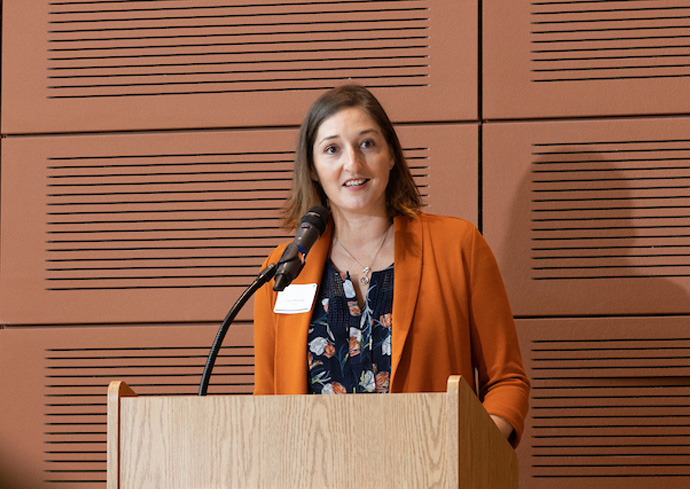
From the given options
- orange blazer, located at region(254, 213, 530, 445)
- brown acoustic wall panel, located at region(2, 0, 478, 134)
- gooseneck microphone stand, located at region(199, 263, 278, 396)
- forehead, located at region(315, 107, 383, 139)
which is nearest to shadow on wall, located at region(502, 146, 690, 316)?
brown acoustic wall panel, located at region(2, 0, 478, 134)

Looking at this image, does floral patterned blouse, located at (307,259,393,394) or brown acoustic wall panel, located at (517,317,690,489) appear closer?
floral patterned blouse, located at (307,259,393,394)

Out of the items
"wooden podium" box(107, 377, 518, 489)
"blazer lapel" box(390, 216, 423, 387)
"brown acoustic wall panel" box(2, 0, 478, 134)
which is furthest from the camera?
"brown acoustic wall panel" box(2, 0, 478, 134)

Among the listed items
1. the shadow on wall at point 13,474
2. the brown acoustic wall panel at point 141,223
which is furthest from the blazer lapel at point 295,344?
the shadow on wall at point 13,474

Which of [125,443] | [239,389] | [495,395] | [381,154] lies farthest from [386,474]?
[239,389]

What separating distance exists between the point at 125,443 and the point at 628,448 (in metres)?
1.76

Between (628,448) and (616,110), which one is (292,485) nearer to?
(628,448)

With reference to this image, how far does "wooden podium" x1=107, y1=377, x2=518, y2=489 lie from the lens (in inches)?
42.3

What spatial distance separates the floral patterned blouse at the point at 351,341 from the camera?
1774 mm

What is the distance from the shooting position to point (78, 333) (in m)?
2.62

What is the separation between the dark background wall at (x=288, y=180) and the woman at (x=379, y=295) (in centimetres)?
62

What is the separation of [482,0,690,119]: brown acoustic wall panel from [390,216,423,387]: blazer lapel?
2.61ft

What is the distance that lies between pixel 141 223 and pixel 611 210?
154 cm

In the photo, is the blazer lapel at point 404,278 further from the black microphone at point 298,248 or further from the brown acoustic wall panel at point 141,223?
the brown acoustic wall panel at point 141,223

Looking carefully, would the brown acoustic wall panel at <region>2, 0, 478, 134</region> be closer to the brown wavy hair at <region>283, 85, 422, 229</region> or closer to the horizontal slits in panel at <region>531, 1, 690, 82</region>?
the horizontal slits in panel at <region>531, 1, 690, 82</region>
